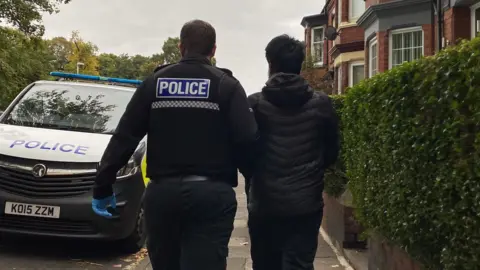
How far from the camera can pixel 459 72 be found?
9.25 feet

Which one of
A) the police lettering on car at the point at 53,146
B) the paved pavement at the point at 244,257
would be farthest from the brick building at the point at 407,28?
the police lettering on car at the point at 53,146

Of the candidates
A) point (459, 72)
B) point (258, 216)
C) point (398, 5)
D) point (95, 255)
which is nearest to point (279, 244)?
point (258, 216)

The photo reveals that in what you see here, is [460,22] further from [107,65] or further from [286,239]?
[107,65]

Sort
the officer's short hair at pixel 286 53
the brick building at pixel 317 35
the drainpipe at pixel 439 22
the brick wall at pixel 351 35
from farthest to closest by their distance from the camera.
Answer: the brick building at pixel 317 35 < the brick wall at pixel 351 35 < the drainpipe at pixel 439 22 < the officer's short hair at pixel 286 53

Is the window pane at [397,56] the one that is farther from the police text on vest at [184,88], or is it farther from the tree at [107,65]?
the tree at [107,65]

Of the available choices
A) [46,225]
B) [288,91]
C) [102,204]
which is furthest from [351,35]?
[102,204]

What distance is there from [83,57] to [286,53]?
85665 millimetres

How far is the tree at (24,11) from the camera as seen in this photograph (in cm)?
2742

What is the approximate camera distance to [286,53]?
3.57m

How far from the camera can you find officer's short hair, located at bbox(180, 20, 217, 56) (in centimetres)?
303

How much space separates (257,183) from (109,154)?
952mm

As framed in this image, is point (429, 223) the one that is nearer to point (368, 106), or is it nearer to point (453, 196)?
point (453, 196)

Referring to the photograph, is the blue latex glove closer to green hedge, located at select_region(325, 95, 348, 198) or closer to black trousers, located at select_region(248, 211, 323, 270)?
black trousers, located at select_region(248, 211, 323, 270)

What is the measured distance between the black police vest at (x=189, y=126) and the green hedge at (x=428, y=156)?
115 cm
